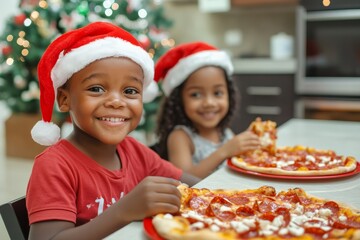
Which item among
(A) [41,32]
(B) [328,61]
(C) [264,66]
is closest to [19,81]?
(A) [41,32]

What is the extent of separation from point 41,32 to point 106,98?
270cm

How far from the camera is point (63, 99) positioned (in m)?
1.06

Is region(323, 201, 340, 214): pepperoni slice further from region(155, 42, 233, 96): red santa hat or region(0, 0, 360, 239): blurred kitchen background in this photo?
region(0, 0, 360, 239): blurred kitchen background

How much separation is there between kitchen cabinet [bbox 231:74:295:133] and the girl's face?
1.96 meters

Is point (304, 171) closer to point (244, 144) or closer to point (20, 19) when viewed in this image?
point (244, 144)

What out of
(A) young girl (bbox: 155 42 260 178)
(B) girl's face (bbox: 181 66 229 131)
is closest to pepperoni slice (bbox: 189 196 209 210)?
(A) young girl (bbox: 155 42 260 178)

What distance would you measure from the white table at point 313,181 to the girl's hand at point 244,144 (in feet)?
0.47

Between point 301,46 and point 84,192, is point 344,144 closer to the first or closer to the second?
point 84,192

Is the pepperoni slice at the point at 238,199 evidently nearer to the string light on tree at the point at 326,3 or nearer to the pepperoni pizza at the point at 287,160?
the pepperoni pizza at the point at 287,160

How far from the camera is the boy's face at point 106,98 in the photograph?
97 cm

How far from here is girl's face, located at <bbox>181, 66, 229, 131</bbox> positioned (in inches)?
66.3

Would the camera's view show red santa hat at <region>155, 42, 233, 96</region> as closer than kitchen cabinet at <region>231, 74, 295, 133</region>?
Yes

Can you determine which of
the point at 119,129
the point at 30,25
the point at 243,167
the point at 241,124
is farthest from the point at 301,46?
the point at 119,129

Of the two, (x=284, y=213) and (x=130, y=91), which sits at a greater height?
(x=130, y=91)
